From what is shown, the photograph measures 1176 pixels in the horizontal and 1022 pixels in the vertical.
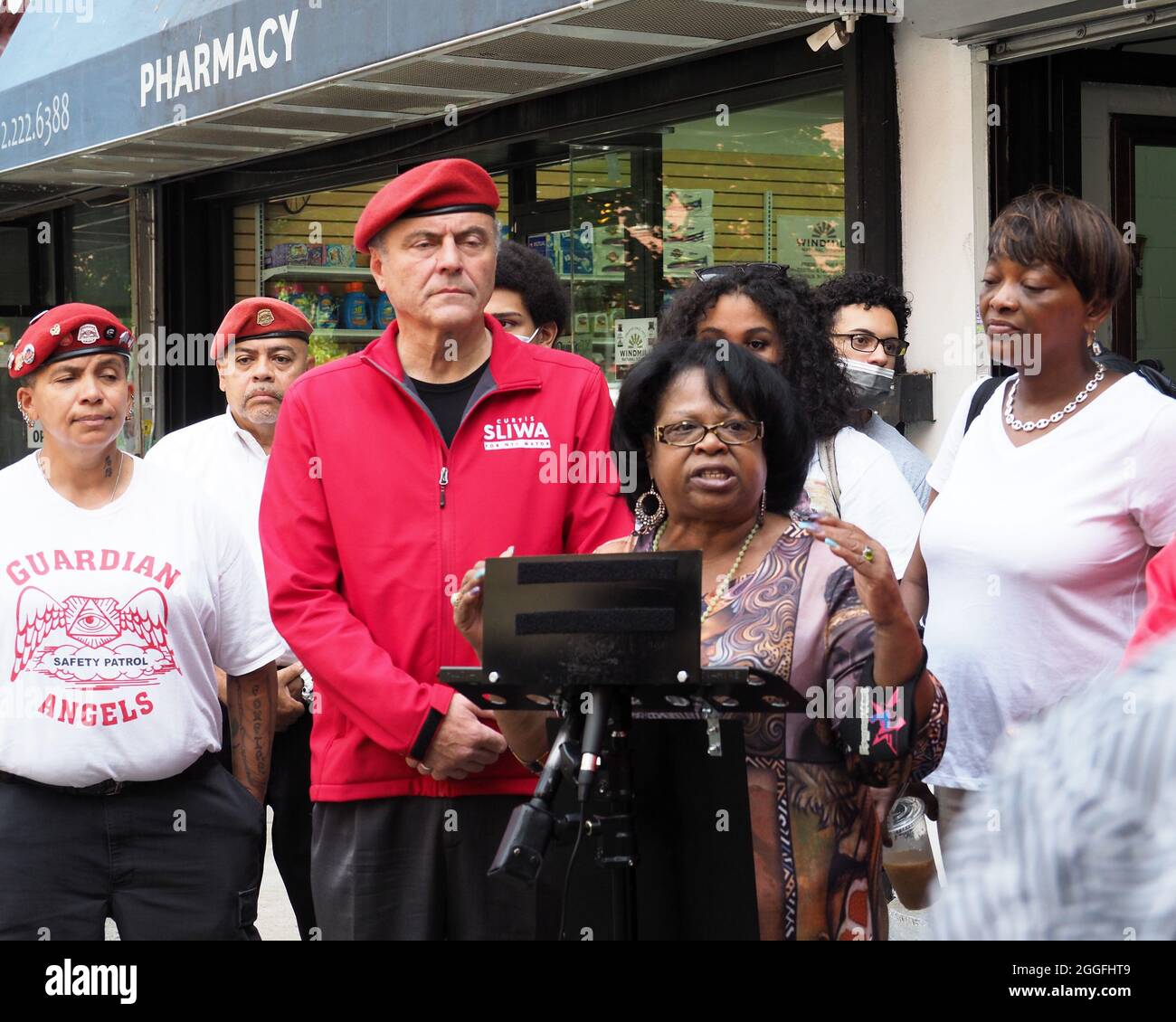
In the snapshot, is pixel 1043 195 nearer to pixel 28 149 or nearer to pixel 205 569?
pixel 205 569

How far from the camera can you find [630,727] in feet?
8.29

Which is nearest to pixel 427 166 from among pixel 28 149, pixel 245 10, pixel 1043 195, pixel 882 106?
pixel 1043 195

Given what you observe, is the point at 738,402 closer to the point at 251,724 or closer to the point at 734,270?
the point at 734,270

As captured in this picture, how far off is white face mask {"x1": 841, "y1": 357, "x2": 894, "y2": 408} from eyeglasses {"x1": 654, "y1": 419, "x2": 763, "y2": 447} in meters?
1.80

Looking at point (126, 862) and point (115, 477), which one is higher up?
point (115, 477)

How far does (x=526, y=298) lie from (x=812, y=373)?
1.77 meters

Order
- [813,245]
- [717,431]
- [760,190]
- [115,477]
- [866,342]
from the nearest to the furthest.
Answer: [717,431]
[115,477]
[866,342]
[813,245]
[760,190]

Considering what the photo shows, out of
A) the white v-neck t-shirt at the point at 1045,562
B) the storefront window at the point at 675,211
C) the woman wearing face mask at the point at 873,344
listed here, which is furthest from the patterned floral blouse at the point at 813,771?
the storefront window at the point at 675,211

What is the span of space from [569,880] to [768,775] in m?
0.37

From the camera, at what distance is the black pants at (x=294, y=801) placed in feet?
17.2

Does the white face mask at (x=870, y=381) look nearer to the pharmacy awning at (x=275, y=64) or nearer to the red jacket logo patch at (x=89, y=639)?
the red jacket logo patch at (x=89, y=639)

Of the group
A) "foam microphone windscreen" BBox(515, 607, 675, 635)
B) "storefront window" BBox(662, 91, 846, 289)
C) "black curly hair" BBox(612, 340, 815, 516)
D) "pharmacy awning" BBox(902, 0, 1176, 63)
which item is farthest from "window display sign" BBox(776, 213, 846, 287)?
"foam microphone windscreen" BBox(515, 607, 675, 635)

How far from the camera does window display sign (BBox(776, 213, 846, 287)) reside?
761 cm

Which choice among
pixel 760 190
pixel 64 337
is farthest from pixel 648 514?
pixel 760 190
